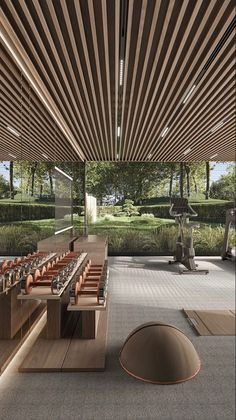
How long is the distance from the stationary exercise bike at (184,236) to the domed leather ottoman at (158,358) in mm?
5351

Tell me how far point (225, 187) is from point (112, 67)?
434 centimetres

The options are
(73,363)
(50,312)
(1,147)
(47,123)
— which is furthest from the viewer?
(47,123)

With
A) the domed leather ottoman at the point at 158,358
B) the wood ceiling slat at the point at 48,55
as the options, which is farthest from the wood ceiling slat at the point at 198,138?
the domed leather ottoman at the point at 158,358

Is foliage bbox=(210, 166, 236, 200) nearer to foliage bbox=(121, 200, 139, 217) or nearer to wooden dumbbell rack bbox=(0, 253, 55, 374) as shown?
foliage bbox=(121, 200, 139, 217)

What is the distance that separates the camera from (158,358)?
2.77ft

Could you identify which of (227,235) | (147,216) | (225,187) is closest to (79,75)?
(227,235)

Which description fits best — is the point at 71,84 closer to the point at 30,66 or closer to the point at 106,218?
the point at 30,66

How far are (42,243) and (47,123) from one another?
78.2 inches

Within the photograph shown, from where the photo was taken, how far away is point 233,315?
3576 mm

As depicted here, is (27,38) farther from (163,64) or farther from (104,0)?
(163,64)

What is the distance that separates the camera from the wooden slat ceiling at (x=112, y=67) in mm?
2068

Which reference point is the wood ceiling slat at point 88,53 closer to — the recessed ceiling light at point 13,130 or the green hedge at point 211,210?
the recessed ceiling light at point 13,130

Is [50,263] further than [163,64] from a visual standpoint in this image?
Yes

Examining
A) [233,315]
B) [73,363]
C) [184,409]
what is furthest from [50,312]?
[233,315]
